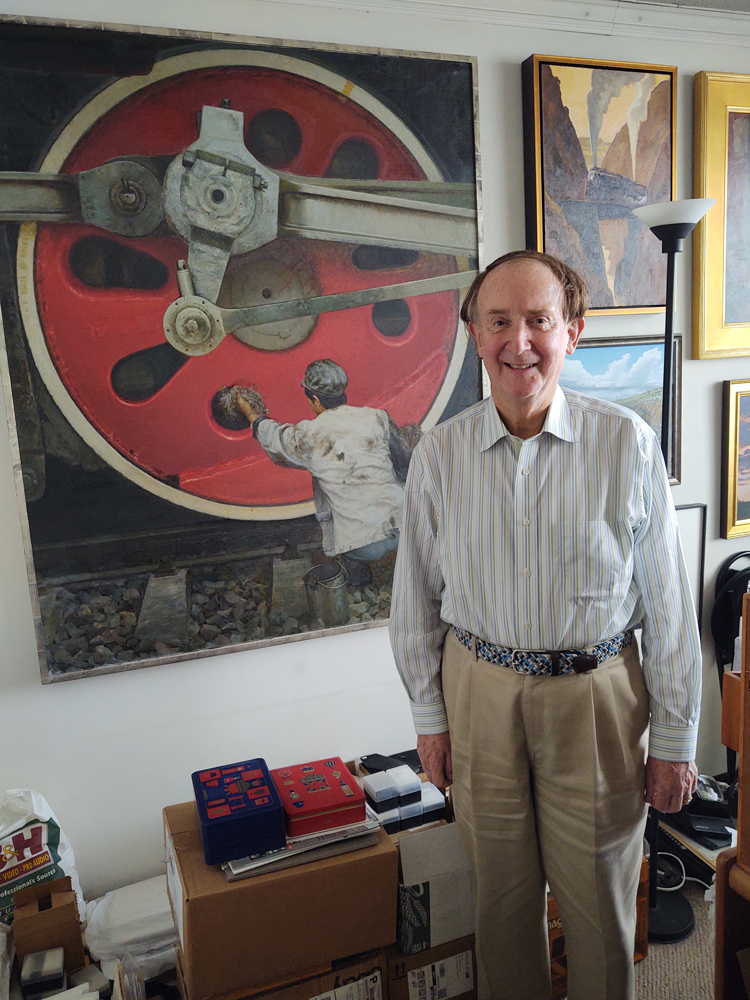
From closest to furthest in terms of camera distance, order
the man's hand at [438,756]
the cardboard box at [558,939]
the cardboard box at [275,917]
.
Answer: the cardboard box at [275,917], the man's hand at [438,756], the cardboard box at [558,939]

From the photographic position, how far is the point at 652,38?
2473 mm

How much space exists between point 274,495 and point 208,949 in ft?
3.61

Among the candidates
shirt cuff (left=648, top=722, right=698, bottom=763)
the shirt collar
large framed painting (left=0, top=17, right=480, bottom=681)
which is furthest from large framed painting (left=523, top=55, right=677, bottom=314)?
shirt cuff (left=648, top=722, right=698, bottom=763)

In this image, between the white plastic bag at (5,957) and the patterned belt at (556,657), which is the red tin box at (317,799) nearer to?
the patterned belt at (556,657)

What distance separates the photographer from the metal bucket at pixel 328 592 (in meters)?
2.23

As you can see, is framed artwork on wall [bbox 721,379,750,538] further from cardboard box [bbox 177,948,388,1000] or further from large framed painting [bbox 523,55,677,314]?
cardboard box [bbox 177,948,388,1000]

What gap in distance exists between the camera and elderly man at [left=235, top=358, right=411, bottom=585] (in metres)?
2.17

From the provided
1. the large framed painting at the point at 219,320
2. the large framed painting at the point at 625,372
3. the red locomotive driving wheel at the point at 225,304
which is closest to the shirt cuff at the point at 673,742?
the large framed painting at the point at 219,320

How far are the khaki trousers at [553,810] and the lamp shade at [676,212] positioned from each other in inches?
48.2

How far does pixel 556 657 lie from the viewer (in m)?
1.48

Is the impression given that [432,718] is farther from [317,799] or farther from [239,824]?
[239,824]

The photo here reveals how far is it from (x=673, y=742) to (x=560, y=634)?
31cm

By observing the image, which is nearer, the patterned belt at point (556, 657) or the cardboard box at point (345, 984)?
the patterned belt at point (556, 657)

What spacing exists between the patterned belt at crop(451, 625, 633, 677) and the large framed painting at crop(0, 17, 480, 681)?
2.63 feet
